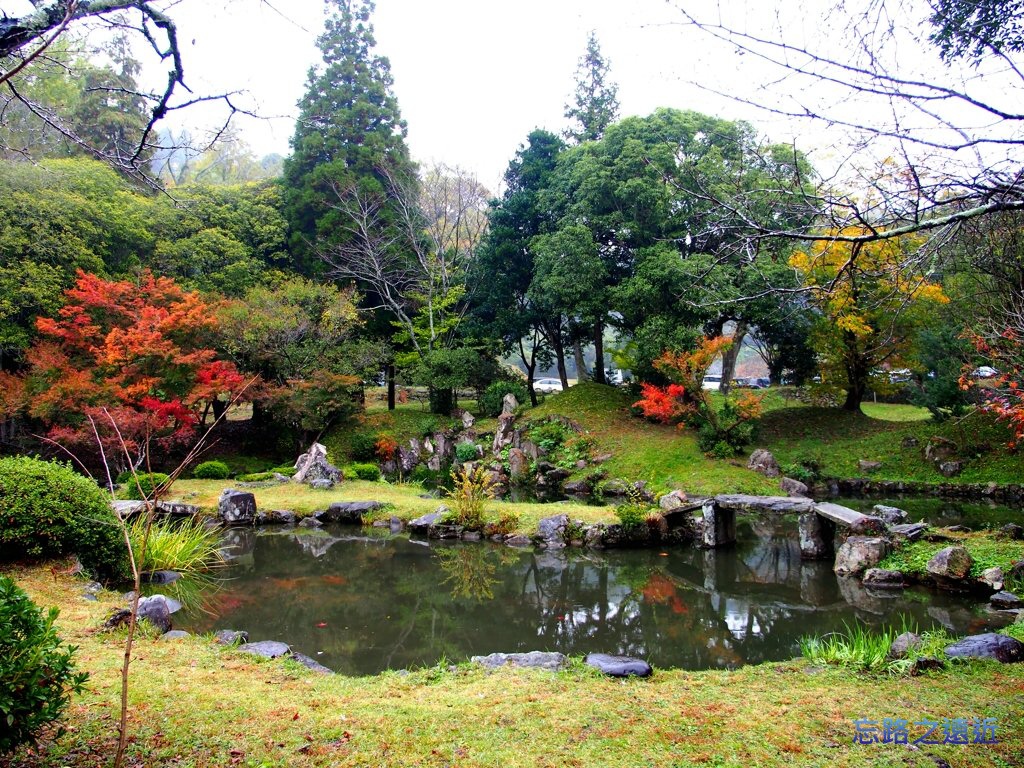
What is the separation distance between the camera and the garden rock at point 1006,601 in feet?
20.5

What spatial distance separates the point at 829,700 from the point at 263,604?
5.80 meters

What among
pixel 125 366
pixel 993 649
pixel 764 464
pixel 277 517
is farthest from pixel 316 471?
pixel 993 649

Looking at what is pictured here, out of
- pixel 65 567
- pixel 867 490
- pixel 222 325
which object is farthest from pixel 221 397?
pixel 867 490

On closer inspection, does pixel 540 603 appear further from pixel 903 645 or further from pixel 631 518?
pixel 903 645

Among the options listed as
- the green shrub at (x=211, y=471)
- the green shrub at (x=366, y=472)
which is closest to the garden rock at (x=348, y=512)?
the green shrub at (x=366, y=472)

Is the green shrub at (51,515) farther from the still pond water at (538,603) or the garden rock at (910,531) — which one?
the garden rock at (910,531)

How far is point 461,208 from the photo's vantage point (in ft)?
65.0

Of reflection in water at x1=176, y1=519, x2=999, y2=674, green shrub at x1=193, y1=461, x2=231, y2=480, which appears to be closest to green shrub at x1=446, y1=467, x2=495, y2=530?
reflection in water at x1=176, y1=519, x2=999, y2=674

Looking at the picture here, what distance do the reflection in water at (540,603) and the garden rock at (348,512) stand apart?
4.13ft

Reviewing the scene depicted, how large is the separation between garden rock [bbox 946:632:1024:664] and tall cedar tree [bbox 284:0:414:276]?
728 inches

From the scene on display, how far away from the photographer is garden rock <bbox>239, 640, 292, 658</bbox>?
4879 millimetres

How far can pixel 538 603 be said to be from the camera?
7.19 meters

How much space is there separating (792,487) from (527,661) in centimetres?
984

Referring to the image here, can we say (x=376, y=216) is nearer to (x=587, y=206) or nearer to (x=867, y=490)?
(x=587, y=206)
